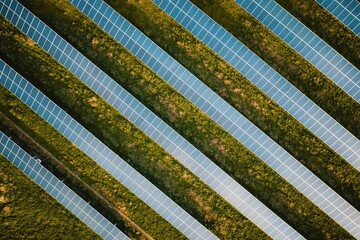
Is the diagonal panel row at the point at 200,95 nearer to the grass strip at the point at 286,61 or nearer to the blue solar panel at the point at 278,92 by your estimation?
the blue solar panel at the point at 278,92

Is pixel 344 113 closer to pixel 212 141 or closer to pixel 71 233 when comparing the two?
pixel 212 141

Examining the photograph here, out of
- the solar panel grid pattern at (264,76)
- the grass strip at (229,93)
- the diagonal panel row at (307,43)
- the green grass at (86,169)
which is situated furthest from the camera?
the green grass at (86,169)

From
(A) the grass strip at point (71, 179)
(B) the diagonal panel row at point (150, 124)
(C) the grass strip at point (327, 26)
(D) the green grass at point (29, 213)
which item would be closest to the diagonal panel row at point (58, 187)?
(A) the grass strip at point (71, 179)

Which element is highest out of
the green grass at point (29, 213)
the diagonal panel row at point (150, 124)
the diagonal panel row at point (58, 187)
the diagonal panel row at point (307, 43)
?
the diagonal panel row at point (307, 43)

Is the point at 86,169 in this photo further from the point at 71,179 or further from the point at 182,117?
the point at 182,117

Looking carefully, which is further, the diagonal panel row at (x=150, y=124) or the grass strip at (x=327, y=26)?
the grass strip at (x=327, y=26)

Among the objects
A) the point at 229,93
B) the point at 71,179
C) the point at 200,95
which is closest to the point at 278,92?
the point at 229,93

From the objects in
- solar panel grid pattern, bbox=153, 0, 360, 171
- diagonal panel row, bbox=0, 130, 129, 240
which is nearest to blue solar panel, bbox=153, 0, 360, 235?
solar panel grid pattern, bbox=153, 0, 360, 171
